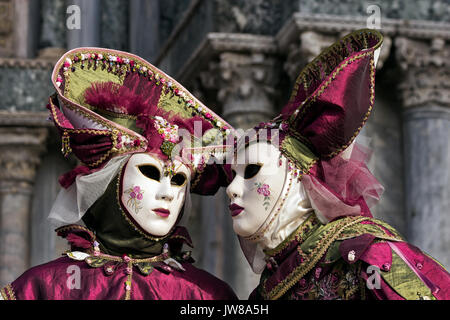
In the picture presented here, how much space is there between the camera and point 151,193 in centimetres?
386

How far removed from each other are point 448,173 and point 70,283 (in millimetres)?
2666

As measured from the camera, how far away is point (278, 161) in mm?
3695

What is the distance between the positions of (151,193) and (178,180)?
0.14 m

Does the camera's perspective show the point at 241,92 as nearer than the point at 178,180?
No

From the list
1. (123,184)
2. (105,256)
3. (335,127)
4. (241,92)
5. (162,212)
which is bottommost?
(105,256)

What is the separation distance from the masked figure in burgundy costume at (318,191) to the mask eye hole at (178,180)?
0.81 ft

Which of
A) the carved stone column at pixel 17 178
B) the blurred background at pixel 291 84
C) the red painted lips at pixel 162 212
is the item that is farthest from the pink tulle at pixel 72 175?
the carved stone column at pixel 17 178

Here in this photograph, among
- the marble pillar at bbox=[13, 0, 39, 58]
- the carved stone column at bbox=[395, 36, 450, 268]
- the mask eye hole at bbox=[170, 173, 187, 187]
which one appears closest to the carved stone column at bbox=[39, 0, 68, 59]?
the marble pillar at bbox=[13, 0, 39, 58]

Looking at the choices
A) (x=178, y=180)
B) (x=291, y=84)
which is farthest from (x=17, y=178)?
(x=178, y=180)

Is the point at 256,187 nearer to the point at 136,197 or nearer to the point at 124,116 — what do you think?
the point at 136,197

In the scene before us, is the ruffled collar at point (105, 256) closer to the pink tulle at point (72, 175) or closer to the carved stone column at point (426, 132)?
the pink tulle at point (72, 175)

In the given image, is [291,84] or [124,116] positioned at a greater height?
[291,84]

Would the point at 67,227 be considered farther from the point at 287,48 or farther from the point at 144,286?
the point at 287,48

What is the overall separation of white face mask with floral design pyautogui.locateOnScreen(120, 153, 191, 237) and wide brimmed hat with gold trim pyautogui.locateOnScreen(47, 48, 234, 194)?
54mm
